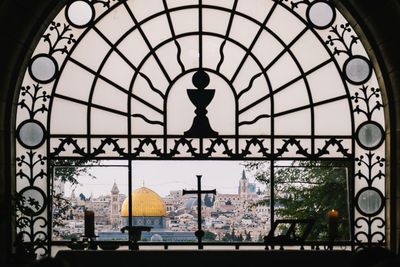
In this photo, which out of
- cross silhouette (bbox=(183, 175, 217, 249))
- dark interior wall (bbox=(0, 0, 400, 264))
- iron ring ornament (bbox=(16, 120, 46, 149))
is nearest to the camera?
dark interior wall (bbox=(0, 0, 400, 264))

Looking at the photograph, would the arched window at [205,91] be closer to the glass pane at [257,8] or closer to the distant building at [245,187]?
the glass pane at [257,8]

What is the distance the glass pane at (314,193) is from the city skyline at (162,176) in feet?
A: 1.99

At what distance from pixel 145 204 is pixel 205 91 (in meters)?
1.63

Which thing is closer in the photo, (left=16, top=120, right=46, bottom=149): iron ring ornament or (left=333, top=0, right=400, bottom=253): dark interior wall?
(left=333, top=0, right=400, bottom=253): dark interior wall

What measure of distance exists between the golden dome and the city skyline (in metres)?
0.07

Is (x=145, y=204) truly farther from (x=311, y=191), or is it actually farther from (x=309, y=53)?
(x=309, y=53)

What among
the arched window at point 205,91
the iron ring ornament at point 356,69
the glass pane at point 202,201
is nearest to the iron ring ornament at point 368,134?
the arched window at point 205,91

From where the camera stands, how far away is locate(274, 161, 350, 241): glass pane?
26.9ft

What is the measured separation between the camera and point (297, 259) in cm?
602

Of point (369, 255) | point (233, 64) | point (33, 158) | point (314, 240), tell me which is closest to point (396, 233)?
point (314, 240)

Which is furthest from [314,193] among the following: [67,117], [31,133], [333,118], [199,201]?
[31,133]

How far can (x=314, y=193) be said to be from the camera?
27.1 feet

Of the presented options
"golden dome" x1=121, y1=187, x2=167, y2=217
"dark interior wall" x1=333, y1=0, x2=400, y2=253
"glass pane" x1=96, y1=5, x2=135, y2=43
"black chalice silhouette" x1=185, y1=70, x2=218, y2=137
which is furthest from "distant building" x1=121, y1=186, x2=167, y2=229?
"dark interior wall" x1=333, y1=0, x2=400, y2=253

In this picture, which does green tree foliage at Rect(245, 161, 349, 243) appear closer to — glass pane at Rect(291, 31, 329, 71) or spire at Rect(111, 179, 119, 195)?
glass pane at Rect(291, 31, 329, 71)
